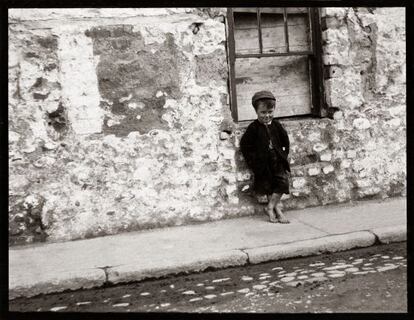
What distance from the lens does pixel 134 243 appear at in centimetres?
440

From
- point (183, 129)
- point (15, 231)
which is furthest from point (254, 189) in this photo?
point (15, 231)

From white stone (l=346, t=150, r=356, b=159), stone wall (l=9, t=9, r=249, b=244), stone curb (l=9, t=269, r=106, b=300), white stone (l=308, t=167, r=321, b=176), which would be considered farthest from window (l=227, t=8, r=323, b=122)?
stone curb (l=9, t=269, r=106, b=300)

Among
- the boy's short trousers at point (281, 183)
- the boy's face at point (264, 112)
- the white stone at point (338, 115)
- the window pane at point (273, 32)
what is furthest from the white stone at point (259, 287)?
the window pane at point (273, 32)

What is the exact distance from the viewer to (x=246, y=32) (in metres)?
5.32

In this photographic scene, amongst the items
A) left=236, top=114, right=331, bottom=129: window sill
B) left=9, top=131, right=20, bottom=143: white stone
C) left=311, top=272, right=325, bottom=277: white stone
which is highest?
left=9, top=131, right=20, bottom=143: white stone

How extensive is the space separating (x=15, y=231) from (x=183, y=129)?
1.97 metres

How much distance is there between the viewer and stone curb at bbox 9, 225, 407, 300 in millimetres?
3586

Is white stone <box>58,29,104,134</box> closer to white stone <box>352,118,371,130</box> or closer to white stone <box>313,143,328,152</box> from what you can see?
white stone <box>313,143,328,152</box>

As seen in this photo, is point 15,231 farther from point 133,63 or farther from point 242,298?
point 242,298

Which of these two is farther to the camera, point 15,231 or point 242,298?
point 15,231

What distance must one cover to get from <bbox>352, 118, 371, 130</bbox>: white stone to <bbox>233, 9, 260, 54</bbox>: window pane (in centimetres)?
146

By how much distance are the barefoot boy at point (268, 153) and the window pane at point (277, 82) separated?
1.44ft

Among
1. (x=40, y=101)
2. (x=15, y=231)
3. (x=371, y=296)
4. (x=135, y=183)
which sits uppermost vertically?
(x=40, y=101)

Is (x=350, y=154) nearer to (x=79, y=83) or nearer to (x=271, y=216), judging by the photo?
(x=271, y=216)
